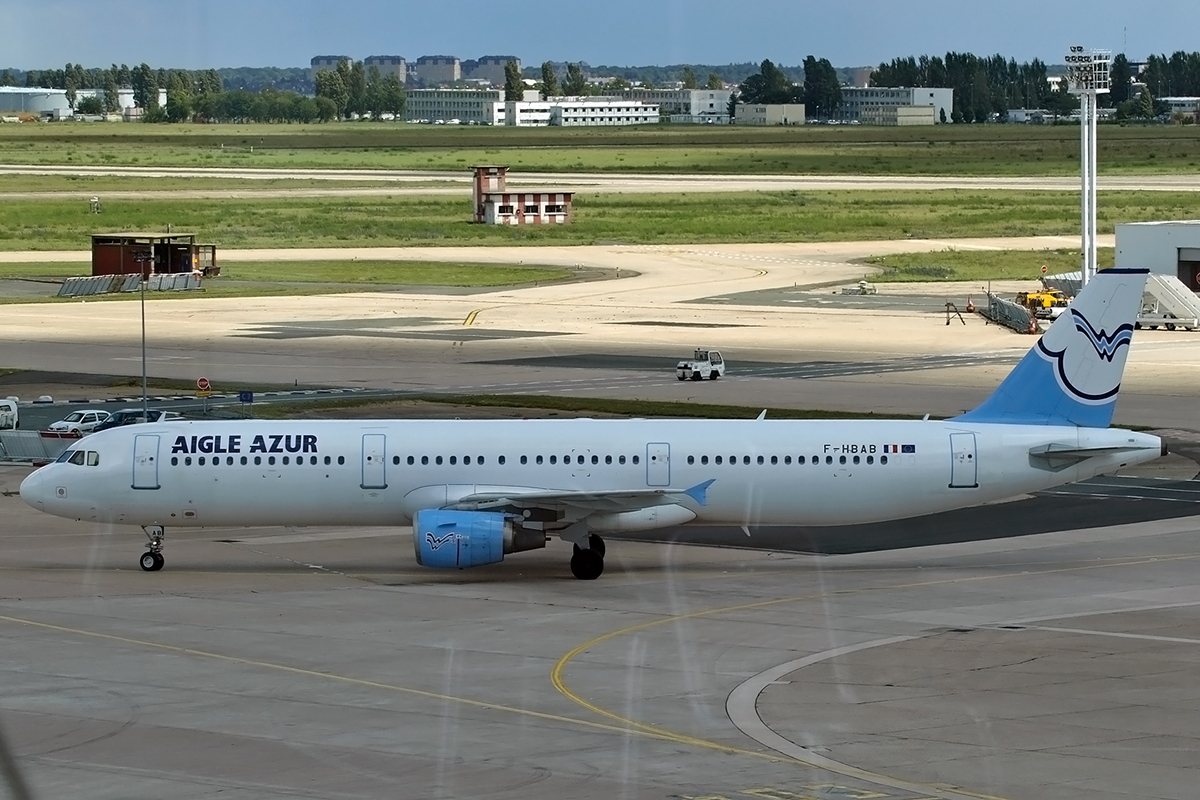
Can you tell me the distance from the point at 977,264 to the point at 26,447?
9614cm

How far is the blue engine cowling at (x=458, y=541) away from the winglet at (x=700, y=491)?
498 centimetres

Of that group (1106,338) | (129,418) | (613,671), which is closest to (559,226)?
(129,418)

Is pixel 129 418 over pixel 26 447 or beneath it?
over

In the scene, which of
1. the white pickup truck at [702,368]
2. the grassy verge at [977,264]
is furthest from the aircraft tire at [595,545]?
the grassy verge at [977,264]

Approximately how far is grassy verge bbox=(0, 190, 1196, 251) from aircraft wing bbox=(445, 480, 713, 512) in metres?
119

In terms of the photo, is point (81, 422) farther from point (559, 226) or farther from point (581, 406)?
point (559, 226)

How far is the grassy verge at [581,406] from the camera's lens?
232ft

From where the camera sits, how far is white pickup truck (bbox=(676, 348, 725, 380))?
84250 mm

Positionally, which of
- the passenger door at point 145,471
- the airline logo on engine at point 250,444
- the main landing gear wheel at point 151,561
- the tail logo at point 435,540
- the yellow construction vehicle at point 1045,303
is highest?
the yellow construction vehicle at point 1045,303

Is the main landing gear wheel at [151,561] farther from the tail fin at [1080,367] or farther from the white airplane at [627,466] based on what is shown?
the tail fin at [1080,367]

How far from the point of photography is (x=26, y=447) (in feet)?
216

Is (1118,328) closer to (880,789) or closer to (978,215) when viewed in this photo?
(880,789)

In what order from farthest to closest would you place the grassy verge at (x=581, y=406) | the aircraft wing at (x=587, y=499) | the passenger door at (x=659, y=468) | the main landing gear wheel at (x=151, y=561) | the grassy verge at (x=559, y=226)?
1. the grassy verge at (x=559, y=226)
2. the grassy verge at (x=581, y=406)
3. the main landing gear wheel at (x=151, y=561)
4. the passenger door at (x=659, y=468)
5. the aircraft wing at (x=587, y=499)

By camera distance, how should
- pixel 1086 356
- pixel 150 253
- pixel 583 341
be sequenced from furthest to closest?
pixel 150 253, pixel 583 341, pixel 1086 356
